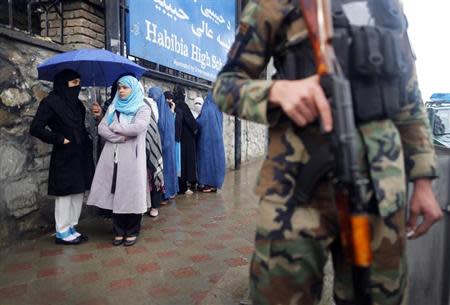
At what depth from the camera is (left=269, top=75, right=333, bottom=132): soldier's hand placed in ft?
3.20

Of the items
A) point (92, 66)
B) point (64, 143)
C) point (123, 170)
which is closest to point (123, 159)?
point (123, 170)

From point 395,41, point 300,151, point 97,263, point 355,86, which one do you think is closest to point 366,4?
point 395,41

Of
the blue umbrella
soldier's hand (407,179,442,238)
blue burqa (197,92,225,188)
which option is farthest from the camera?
blue burqa (197,92,225,188)

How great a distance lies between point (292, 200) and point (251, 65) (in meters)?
0.43

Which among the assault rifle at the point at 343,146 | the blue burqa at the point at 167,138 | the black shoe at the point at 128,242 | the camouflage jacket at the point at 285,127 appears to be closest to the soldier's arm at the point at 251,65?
the camouflage jacket at the point at 285,127

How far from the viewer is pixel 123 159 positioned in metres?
3.75

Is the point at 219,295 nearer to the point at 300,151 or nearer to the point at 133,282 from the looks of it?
the point at 133,282

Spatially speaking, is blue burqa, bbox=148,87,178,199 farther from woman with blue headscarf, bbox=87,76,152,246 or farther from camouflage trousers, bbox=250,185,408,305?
camouflage trousers, bbox=250,185,408,305

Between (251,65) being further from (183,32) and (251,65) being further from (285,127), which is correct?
(183,32)

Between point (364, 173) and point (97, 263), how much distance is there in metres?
2.83

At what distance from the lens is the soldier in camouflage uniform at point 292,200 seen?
1.11 metres

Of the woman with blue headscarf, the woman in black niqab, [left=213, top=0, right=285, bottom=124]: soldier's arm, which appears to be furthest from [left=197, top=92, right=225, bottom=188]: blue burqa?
[left=213, top=0, right=285, bottom=124]: soldier's arm

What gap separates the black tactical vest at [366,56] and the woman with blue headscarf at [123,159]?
2.75m

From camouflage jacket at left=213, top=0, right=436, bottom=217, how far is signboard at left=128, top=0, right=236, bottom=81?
4450 mm
